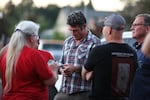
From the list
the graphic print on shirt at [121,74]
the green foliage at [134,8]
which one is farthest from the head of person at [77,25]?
the green foliage at [134,8]

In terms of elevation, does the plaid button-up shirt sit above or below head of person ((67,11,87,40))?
below

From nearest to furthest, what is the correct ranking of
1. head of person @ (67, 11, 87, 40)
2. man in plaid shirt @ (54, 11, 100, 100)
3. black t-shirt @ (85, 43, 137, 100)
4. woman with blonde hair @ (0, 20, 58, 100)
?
black t-shirt @ (85, 43, 137, 100), woman with blonde hair @ (0, 20, 58, 100), man in plaid shirt @ (54, 11, 100, 100), head of person @ (67, 11, 87, 40)

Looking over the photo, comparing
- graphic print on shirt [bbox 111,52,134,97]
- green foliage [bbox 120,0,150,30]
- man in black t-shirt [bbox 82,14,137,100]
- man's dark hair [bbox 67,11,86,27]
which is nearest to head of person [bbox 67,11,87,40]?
man's dark hair [bbox 67,11,86,27]

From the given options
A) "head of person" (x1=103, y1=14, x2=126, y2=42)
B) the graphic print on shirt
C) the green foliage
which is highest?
the green foliage

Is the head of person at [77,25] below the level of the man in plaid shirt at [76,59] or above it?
above

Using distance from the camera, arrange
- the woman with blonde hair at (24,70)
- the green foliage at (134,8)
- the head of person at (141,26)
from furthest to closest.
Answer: the green foliage at (134,8), the head of person at (141,26), the woman with blonde hair at (24,70)

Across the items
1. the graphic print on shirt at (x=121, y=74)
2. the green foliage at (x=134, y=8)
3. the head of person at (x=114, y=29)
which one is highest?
the green foliage at (x=134, y=8)

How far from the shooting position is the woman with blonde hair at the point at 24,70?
18.7 feet

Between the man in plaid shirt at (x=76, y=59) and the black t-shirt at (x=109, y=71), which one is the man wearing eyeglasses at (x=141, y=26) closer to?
the man in plaid shirt at (x=76, y=59)

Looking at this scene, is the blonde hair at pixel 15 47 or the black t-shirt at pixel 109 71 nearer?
the black t-shirt at pixel 109 71

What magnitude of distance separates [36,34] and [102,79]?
0.91 m

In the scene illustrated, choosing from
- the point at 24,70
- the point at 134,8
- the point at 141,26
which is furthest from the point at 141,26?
the point at 134,8

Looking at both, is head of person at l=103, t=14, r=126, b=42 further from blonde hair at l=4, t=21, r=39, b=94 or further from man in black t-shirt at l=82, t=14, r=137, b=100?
blonde hair at l=4, t=21, r=39, b=94

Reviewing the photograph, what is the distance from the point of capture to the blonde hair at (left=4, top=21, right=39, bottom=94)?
5750 mm
